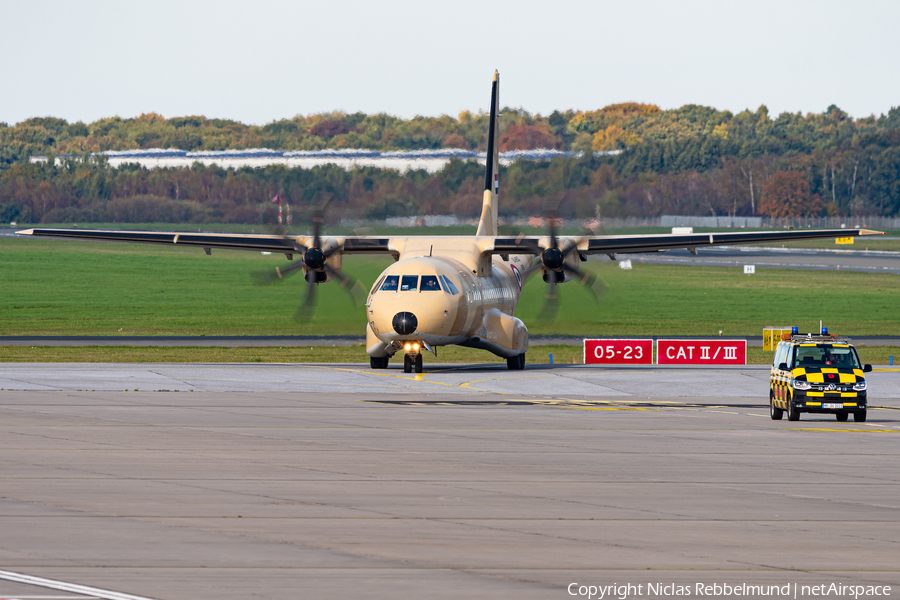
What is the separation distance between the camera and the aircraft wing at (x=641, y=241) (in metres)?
37.8

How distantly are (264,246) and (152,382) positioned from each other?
32.1 ft

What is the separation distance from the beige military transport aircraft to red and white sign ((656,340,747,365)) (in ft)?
12.2

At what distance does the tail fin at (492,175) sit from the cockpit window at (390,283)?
365 inches

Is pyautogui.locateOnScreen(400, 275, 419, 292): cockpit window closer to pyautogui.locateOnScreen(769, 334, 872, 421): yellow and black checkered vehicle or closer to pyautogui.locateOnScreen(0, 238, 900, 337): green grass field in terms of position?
pyautogui.locateOnScreen(0, 238, 900, 337): green grass field

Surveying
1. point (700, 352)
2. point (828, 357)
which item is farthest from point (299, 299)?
point (828, 357)

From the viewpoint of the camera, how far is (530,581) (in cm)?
1036

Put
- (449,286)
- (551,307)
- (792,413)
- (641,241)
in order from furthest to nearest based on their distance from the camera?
(551,307)
(641,241)
(449,286)
(792,413)

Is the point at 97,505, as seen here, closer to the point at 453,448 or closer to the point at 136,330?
the point at 453,448

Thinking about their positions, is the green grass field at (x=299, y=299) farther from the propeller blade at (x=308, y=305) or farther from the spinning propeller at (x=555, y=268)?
the spinning propeller at (x=555, y=268)

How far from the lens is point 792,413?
24516 millimetres

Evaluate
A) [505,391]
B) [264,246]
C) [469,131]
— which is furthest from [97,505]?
[469,131]

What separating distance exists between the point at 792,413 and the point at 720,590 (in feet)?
50.9

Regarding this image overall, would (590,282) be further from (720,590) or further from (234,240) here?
(720,590)

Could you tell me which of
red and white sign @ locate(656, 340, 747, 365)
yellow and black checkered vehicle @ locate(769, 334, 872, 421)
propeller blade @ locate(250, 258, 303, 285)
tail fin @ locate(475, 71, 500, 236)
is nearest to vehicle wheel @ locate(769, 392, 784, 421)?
yellow and black checkered vehicle @ locate(769, 334, 872, 421)
